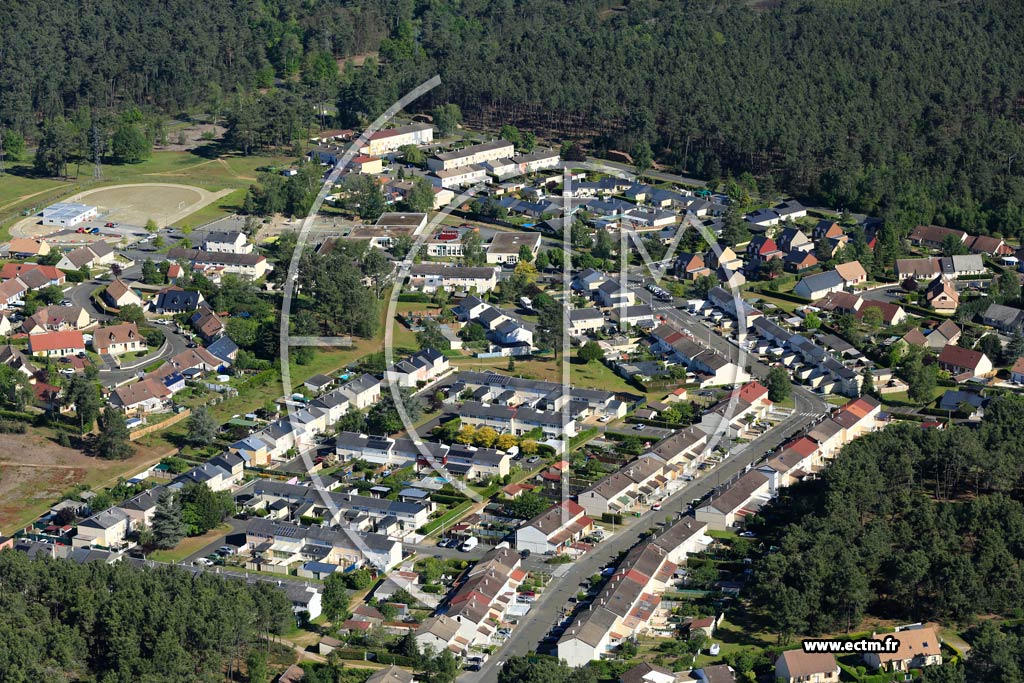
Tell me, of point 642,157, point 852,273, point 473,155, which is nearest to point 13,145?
point 473,155

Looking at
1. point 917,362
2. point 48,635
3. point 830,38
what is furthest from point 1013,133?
point 48,635

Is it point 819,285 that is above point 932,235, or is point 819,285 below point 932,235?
below

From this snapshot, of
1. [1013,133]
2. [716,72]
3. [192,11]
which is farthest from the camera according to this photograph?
[192,11]

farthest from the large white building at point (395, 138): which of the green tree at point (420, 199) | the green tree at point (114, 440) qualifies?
the green tree at point (114, 440)

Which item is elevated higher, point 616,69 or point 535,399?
point 616,69

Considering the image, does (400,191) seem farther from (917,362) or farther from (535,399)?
(917,362)

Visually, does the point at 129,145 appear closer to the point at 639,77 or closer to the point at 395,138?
the point at 395,138
